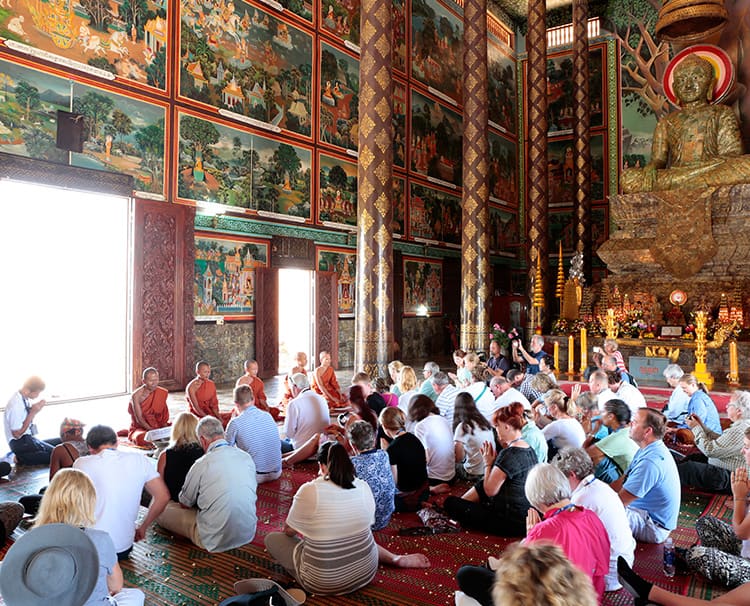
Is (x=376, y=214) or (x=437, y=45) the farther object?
(x=437, y=45)

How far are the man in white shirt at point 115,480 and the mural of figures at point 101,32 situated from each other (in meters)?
7.96

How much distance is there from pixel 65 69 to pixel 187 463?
7940mm

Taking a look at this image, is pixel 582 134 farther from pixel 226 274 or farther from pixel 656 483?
pixel 656 483

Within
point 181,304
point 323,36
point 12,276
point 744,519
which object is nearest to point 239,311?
point 181,304

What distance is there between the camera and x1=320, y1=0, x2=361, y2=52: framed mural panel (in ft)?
47.1

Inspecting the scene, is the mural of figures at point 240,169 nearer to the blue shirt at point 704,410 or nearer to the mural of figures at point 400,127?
the mural of figures at point 400,127

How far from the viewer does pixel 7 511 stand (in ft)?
13.5

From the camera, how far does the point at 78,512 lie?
2.37m

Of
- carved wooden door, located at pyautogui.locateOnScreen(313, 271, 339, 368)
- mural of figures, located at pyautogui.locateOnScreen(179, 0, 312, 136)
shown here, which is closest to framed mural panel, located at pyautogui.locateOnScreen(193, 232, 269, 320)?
carved wooden door, located at pyautogui.locateOnScreen(313, 271, 339, 368)

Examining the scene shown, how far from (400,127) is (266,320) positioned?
7.71 meters

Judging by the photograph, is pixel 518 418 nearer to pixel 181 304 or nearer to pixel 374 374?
pixel 374 374

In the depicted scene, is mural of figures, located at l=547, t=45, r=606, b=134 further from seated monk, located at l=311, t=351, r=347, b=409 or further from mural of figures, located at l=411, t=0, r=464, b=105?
seated monk, located at l=311, t=351, r=347, b=409

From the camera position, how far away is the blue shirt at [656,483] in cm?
378

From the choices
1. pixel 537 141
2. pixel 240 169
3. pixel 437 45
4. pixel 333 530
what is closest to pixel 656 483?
pixel 333 530
